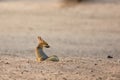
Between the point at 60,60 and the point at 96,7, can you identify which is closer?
the point at 60,60

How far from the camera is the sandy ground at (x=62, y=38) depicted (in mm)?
9875

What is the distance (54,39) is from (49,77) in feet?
23.0

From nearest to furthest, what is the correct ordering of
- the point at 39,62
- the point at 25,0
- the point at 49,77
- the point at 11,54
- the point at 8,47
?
1. the point at 49,77
2. the point at 39,62
3. the point at 11,54
4. the point at 8,47
5. the point at 25,0

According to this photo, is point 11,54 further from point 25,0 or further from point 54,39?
point 25,0

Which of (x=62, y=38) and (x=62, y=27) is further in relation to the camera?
(x=62, y=27)

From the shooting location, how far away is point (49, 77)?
9.31 m

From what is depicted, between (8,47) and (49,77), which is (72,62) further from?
(8,47)

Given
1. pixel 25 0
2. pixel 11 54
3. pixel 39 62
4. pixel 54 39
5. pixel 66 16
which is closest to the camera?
pixel 39 62

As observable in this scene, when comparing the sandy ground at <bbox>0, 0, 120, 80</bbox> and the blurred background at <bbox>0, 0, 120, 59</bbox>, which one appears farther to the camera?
the blurred background at <bbox>0, 0, 120, 59</bbox>

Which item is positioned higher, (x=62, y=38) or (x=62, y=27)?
(x=62, y=27)

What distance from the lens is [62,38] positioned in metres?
16.7

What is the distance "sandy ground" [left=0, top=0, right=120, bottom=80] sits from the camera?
9875 millimetres

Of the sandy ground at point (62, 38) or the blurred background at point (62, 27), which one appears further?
the blurred background at point (62, 27)

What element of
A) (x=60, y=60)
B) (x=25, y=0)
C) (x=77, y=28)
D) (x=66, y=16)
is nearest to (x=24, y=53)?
(x=60, y=60)
